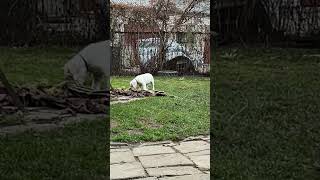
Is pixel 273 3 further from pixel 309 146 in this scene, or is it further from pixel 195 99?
pixel 195 99

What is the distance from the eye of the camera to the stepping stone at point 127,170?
171cm

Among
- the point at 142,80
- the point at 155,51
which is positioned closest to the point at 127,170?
the point at 142,80

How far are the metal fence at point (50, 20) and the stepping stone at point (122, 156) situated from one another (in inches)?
25.7

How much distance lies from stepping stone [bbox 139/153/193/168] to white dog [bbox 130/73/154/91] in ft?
1.52

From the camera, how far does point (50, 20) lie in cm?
135

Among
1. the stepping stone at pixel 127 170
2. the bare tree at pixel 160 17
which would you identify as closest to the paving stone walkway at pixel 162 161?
the stepping stone at pixel 127 170

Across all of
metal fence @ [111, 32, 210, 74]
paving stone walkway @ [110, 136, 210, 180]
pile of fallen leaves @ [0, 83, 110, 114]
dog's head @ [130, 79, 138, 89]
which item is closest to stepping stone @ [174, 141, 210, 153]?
paving stone walkway @ [110, 136, 210, 180]

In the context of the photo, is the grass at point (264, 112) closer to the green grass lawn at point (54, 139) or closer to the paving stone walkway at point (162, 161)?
the paving stone walkway at point (162, 161)

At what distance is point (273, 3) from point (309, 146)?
529mm

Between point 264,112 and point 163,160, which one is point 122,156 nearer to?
point 163,160

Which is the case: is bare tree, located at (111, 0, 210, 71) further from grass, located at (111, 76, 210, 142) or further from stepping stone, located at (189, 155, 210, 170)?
stepping stone, located at (189, 155, 210, 170)

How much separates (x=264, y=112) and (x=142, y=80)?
0.93 meters

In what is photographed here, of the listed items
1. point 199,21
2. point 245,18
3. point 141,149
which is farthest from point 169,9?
point 245,18

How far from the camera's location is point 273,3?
1.32 meters
